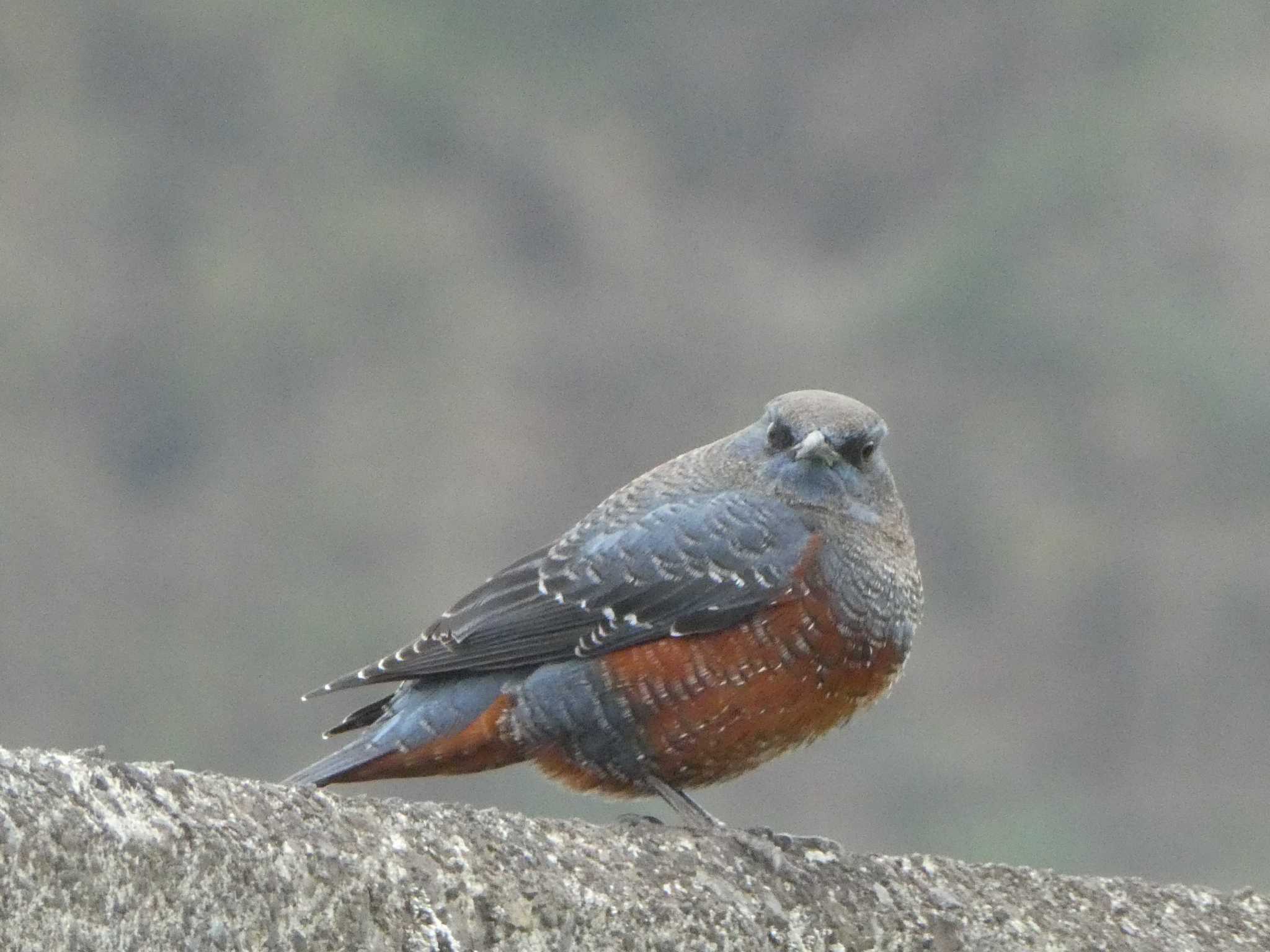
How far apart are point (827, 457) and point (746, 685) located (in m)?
0.74

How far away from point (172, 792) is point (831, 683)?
232cm

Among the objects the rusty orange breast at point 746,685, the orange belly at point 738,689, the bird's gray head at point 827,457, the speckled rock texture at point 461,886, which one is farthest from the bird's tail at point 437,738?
the speckled rock texture at point 461,886

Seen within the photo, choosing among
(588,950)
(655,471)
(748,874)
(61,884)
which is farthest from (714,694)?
(61,884)

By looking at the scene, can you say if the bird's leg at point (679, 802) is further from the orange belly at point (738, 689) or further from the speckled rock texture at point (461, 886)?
the speckled rock texture at point (461, 886)

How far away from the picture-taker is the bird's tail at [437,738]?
4.45m

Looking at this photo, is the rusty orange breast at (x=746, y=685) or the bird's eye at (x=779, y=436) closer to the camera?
the rusty orange breast at (x=746, y=685)

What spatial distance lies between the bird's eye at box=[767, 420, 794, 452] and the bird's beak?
0.08 m

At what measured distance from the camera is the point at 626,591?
184 inches

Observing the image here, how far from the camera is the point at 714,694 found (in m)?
4.42

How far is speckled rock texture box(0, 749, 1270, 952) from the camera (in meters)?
2.21

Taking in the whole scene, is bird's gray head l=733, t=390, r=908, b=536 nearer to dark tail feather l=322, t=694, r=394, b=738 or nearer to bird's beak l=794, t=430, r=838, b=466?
bird's beak l=794, t=430, r=838, b=466

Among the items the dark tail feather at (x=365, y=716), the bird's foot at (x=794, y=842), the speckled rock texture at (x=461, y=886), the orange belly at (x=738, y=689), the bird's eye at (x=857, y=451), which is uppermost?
the bird's eye at (x=857, y=451)

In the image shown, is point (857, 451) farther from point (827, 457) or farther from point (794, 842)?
point (794, 842)

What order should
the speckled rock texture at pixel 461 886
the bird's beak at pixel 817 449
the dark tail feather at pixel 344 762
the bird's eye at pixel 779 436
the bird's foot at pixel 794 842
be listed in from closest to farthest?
1. the speckled rock texture at pixel 461 886
2. the bird's foot at pixel 794 842
3. the dark tail feather at pixel 344 762
4. the bird's beak at pixel 817 449
5. the bird's eye at pixel 779 436
